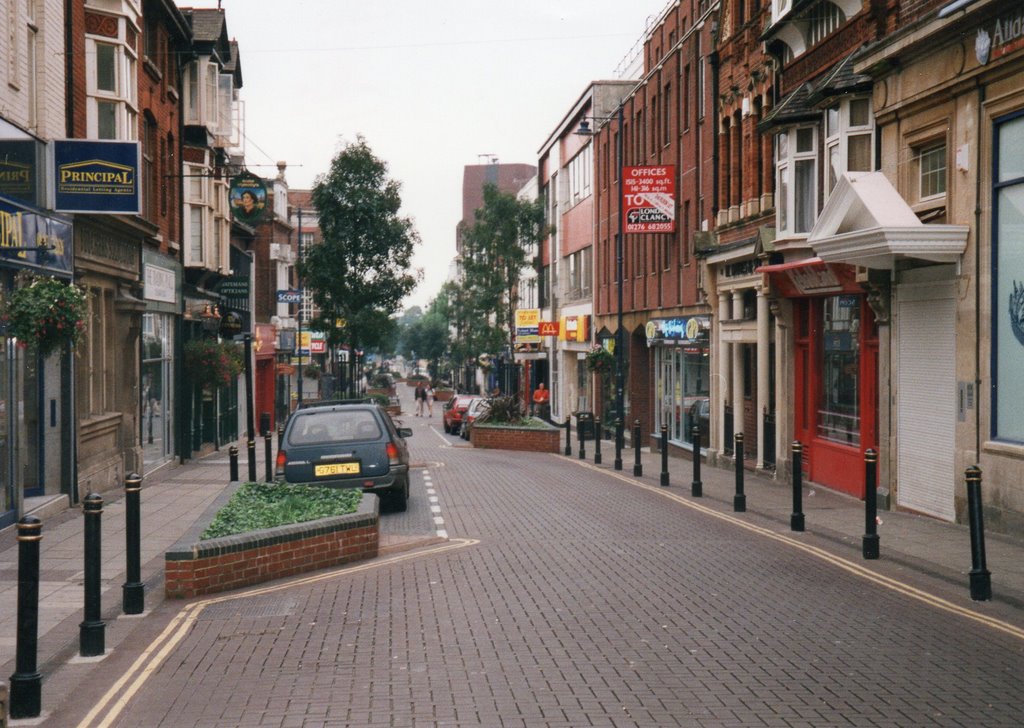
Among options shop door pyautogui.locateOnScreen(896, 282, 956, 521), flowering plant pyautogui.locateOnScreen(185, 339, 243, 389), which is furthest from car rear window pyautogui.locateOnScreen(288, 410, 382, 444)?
flowering plant pyautogui.locateOnScreen(185, 339, 243, 389)

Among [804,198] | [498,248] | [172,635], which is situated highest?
[498,248]

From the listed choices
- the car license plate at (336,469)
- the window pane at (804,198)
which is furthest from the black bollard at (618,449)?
the car license plate at (336,469)

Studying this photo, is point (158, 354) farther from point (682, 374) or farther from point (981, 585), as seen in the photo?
point (981, 585)

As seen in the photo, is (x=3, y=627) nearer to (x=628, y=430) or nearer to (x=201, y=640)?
(x=201, y=640)

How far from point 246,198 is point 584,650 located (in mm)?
22485

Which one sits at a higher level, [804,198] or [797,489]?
[804,198]

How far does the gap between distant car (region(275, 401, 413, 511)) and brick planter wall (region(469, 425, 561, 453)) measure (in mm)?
16230

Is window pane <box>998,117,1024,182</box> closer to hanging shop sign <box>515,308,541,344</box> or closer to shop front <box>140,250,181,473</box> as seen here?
shop front <box>140,250,181,473</box>

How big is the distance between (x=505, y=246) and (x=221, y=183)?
82.5 feet

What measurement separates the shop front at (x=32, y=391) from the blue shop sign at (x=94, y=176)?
45cm

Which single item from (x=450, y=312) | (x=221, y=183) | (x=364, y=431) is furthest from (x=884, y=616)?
(x=450, y=312)

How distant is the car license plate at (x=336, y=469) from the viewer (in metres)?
16.5

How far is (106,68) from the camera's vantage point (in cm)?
2016

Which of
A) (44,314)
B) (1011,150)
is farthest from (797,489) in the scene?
(44,314)
